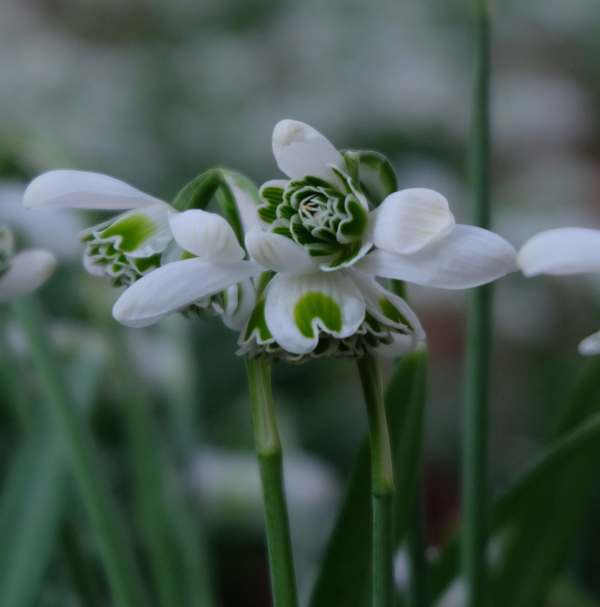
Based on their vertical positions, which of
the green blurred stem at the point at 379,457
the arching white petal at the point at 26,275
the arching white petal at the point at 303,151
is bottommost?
the green blurred stem at the point at 379,457

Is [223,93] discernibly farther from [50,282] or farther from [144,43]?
[50,282]

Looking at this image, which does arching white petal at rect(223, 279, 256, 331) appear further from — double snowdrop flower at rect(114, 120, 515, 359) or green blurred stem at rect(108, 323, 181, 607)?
green blurred stem at rect(108, 323, 181, 607)

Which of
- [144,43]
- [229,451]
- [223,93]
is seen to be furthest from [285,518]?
[144,43]

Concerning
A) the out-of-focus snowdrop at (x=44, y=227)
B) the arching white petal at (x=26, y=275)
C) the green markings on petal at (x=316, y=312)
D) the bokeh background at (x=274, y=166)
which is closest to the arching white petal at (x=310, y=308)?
the green markings on petal at (x=316, y=312)

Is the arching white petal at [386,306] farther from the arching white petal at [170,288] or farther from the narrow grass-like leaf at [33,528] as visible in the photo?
the narrow grass-like leaf at [33,528]

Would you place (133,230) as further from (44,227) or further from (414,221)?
(44,227)

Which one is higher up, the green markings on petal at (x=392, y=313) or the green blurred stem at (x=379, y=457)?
the green markings on petal at (x=392, y=313)
